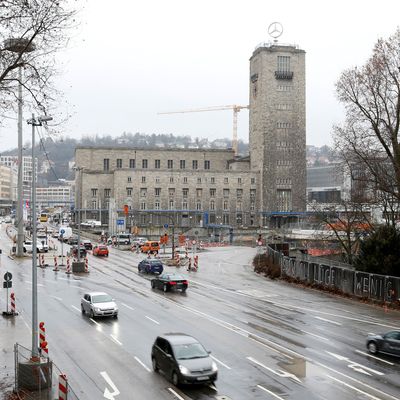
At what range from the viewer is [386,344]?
24.6 metres

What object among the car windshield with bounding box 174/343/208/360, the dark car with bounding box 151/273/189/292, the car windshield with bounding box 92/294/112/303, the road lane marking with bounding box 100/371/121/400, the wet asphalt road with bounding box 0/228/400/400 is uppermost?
the car windshield with bounding box 174/343/208/360

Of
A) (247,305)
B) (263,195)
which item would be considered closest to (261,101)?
(263,195)

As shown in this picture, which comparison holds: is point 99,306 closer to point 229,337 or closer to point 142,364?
point 229,337

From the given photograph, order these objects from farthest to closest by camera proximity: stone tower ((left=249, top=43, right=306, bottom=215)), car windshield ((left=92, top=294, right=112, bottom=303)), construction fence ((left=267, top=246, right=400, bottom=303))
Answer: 1. stone tower ((left=249, top=43, right=306, bottom=215))
2. construction fence ((left=267, top=246, right=400, bottom=303))
3. car windshield ((left=92, top=294, right=112, bottom=303))

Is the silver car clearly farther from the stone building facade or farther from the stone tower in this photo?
the stone tower

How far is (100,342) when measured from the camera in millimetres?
26734

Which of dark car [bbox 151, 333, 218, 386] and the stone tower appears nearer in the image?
dark car [bbox 151, 333, 218, 386]

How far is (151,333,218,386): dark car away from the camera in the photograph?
19.4 meters

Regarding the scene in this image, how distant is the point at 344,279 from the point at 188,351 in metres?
26.9

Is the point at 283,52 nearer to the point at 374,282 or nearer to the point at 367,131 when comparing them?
the point at 367,131

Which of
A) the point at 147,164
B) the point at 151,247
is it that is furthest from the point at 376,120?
the point at 147,164

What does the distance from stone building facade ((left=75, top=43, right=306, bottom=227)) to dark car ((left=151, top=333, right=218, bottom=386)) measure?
385ft

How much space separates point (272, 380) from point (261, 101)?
123 meters

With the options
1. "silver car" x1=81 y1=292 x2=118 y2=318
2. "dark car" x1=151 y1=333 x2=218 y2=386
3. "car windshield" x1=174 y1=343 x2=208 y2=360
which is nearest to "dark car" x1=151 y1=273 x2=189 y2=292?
"silver car" x1=81 y1=292 x2=118 y2=318
